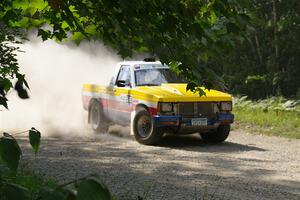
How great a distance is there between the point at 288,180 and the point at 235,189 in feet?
3.95

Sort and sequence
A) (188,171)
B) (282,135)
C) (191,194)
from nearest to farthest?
(191,194)
(188,171)
(282,135)

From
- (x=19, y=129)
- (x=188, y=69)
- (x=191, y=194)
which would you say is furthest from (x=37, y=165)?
(x=188, y=69)

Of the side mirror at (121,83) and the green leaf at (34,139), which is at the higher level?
the side mirror at (121,83)

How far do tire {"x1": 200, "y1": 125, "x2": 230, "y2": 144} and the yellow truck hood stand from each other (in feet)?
2.47

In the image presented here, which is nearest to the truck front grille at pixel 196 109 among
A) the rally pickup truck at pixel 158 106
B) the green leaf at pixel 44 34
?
the rally pickup truck at pixel 158 106

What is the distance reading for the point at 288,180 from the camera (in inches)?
295

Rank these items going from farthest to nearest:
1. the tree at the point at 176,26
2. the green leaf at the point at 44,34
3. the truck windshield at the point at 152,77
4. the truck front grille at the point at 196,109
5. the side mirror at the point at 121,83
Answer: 1. the side mirror at the point at 121,83
2. the truck windshield at the point at 152,77
3. the truck front grille at the point at 196,109
4. the green leaf at the point at 44,34
5. the tree at the point at 176,26

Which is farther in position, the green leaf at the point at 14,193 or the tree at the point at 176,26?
the tree at the point at 176,26

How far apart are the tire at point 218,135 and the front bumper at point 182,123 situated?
16.1 inches

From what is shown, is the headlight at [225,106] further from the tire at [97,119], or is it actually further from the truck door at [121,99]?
the tire at [97,119]

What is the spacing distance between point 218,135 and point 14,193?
34.5 ft

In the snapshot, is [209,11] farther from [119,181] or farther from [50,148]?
[50,148]

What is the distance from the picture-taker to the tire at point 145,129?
1062 cm

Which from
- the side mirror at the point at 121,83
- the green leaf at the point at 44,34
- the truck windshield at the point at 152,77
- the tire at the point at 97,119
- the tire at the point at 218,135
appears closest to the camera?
the green leaf at the point at 44,34
